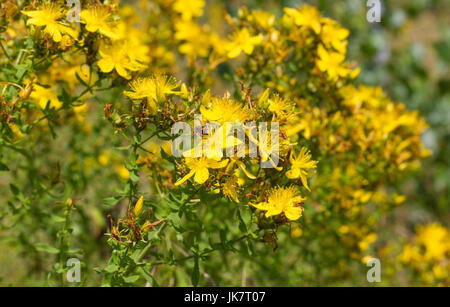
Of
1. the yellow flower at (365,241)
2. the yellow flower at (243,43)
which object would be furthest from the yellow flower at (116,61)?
the yellow flower at (365,241)

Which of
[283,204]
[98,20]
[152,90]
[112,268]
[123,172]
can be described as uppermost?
[98,20]

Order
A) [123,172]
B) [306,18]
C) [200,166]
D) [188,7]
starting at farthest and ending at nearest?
[188,7]
[123,172]
[306,18]
[200,166]

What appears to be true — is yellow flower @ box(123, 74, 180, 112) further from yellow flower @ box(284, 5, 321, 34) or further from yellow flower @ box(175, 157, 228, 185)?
yellow flower @ box(284, 5, 321, 34)

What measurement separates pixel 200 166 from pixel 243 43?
94 centimetres

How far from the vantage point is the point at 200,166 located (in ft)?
4.02

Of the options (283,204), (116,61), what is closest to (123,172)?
(116,61)

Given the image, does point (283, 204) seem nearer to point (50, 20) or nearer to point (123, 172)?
point (50, 20)

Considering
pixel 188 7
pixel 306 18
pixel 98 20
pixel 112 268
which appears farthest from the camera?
pixel 188 7

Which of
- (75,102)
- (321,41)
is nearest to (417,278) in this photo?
(321,41)

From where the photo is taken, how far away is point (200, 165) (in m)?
1.22

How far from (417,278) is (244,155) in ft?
6.49

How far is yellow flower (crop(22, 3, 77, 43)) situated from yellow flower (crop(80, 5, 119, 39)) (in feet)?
0.25

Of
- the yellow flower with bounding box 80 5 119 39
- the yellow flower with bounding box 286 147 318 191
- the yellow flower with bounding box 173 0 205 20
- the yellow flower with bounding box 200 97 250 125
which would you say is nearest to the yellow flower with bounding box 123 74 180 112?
the yellow flower with bounding box 200 97 250 125
